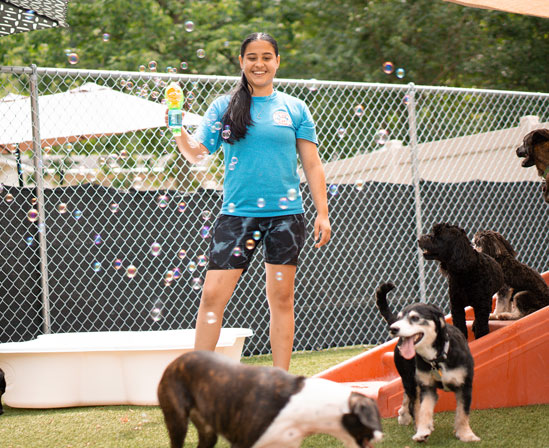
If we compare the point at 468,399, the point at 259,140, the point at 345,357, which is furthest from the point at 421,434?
the point at 345,357

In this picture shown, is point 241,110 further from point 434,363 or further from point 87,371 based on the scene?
point 87,371

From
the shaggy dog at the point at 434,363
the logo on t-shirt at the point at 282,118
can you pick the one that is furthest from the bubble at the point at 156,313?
the shaggy dog at the point at 434,363

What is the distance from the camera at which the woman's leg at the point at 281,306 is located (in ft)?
10.2

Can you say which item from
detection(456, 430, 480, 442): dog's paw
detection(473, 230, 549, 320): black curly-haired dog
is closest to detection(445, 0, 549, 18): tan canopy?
detection(473, 230, 549, 320): black curly-haired dog

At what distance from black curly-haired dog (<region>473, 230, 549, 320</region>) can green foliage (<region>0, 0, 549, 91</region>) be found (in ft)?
32.9

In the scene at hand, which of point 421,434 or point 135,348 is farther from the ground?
point 421,434

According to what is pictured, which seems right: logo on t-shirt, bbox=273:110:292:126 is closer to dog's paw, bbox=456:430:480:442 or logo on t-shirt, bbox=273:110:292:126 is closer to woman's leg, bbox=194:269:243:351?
woman's leg, bbox=194:269:243:351

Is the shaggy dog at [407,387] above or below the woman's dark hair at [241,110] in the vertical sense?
below

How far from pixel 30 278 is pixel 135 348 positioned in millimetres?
1380

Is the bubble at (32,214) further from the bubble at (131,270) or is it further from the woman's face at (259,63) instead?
the woman's face at (259,63)

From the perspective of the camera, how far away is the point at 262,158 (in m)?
3.16

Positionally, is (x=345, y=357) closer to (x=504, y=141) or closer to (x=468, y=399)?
(x=468, y=399)

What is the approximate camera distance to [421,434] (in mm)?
2781

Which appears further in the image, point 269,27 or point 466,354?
point 269,27
